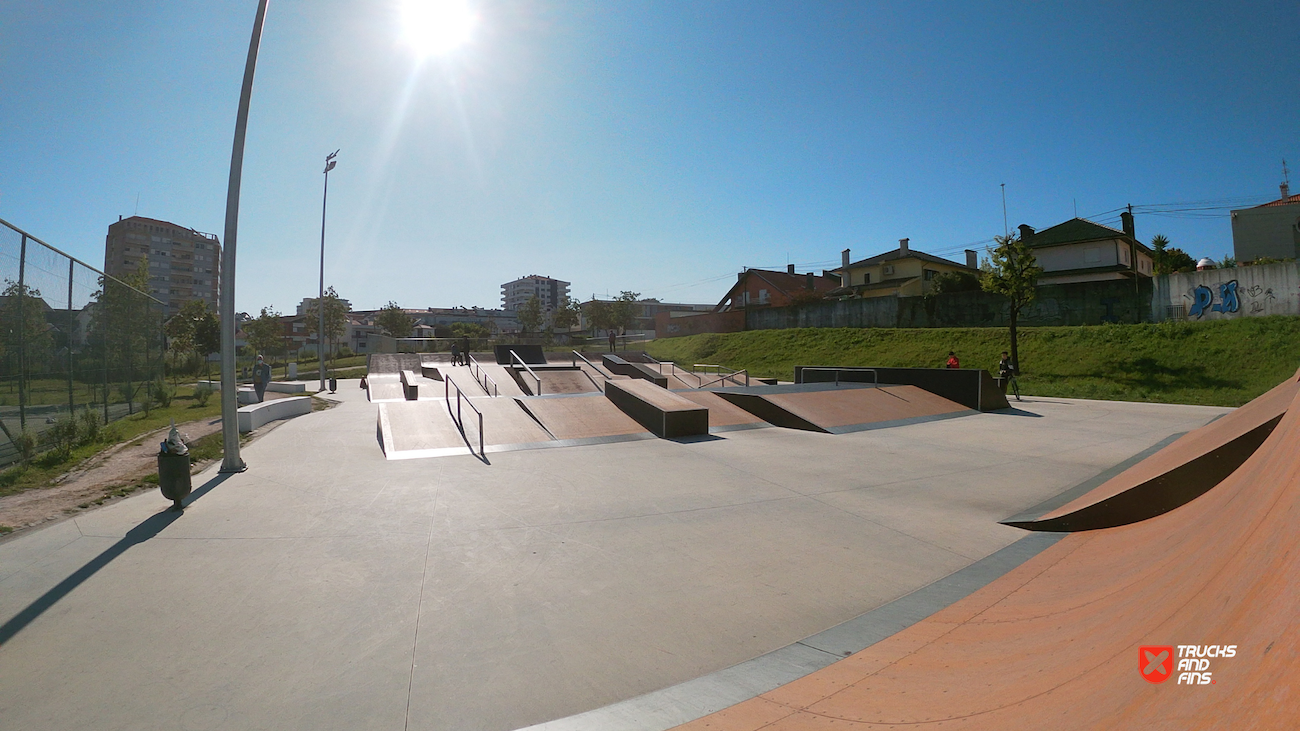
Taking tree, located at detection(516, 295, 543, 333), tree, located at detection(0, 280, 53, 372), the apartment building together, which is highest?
the apartment building

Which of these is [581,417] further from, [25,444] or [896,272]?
[896,272]

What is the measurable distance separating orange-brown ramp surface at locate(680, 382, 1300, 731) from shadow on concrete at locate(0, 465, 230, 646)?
417 cm

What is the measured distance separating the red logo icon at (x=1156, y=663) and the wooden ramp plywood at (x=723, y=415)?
29.1 feet

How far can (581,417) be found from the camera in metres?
10.9

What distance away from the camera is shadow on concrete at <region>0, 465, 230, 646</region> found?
3.37m

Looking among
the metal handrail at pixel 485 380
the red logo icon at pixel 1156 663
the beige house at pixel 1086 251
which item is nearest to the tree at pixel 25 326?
the metal handrail at pixel 485 380

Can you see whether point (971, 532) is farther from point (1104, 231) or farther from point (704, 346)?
point (1104, 231)

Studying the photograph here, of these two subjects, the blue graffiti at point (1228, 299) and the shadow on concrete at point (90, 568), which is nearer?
the shadow on concrete at point (90, 568)

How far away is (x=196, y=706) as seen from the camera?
2572 millimetres

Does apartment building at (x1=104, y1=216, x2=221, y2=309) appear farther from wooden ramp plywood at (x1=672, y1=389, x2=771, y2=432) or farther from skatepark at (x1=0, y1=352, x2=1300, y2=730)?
skatepark at (x1=0, y1=352, x2=1300, y2=730)

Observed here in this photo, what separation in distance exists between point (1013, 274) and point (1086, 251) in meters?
20.6

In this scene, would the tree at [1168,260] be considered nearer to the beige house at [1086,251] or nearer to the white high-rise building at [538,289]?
the beige house at [1086,251]

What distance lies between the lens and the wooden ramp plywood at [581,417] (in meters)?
10.1

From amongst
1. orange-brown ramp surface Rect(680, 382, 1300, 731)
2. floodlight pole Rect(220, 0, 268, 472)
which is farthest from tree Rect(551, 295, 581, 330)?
orange-brown ramp surface Rect(680, 382, 1300, 731)
